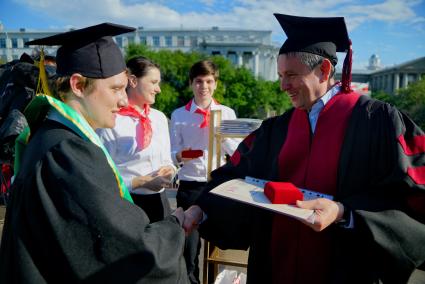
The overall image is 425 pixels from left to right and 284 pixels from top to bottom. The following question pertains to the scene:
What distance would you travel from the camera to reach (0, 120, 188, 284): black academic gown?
1.29m

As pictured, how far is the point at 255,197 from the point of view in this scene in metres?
1.75

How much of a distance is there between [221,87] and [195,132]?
37.6 m

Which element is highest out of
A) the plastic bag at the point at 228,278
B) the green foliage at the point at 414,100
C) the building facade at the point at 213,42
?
the building facade at the point at 213,42

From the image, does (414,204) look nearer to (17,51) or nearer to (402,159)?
(402,159)

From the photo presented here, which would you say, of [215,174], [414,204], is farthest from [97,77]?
[414,204]

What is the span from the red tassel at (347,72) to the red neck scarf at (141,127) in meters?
1.67

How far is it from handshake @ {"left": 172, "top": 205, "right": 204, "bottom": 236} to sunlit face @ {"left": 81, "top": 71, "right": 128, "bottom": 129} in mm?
691

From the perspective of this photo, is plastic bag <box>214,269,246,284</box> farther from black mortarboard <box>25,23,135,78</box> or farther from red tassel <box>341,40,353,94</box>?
black mortarboard <box>25,23,135,78</box>

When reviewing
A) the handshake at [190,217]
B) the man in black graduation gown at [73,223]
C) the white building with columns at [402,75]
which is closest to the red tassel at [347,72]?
the handshake at [190,217]

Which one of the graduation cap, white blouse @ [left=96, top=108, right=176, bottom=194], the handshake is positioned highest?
the graduation cap

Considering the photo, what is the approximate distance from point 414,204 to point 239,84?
42547 mm

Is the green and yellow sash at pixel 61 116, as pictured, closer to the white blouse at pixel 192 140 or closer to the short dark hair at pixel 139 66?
the short dark hair at pixel 139 66

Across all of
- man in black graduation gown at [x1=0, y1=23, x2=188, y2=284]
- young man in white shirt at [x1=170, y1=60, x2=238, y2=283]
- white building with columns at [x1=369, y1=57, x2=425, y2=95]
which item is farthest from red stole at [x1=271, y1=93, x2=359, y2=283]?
white building with columns at [x1=369, y1=57, x2=425, y2=95]

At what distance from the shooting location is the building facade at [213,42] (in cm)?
7962
